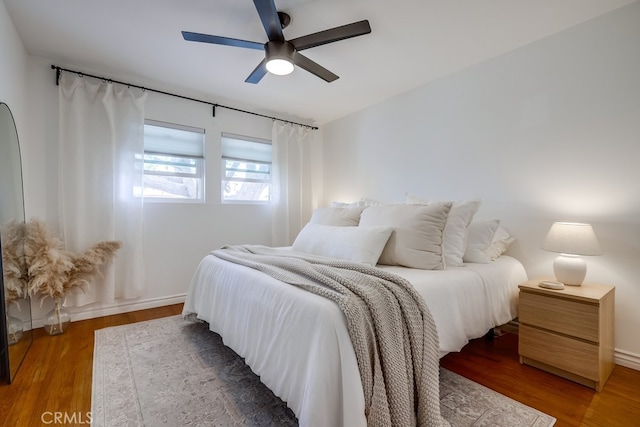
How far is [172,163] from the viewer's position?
3.35 m

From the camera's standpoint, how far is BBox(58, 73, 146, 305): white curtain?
8.87 feet

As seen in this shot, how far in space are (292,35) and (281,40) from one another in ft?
1.31

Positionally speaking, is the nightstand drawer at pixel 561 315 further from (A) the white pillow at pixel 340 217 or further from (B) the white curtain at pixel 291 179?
(B) the white curtain at pixel 291 179

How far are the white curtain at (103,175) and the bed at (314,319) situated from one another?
989mm

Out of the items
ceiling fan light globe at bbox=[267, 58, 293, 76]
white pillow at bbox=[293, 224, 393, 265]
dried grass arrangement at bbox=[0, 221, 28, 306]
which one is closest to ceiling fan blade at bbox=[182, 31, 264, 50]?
ceiling fan light globe at bbox=[267, 58, 293, 76]

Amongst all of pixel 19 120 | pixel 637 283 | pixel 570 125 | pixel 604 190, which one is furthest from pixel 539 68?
pixel 19 120

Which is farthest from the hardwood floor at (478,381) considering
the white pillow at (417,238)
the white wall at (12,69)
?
the white wall at (12,69)

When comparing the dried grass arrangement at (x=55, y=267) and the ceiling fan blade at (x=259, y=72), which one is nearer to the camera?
the ceiling fan blade at (x=259, y=72)

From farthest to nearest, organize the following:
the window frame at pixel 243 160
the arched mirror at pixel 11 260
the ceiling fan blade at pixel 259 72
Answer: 1. the window frame at pixel 243 160
2. the ceiling fan blade at pixel 259 72
3. the arched mirror at pixel 11 260

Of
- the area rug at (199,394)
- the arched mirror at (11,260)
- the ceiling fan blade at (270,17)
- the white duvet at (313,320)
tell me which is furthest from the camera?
the arched mirror at (11,260)

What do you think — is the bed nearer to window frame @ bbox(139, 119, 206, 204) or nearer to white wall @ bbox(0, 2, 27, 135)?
window frame @ bbox(139, 119, 206, 204)

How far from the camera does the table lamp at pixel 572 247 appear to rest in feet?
6.07

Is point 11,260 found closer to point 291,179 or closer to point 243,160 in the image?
point 243,160

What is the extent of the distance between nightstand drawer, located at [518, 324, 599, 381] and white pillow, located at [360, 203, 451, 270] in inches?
29.2
